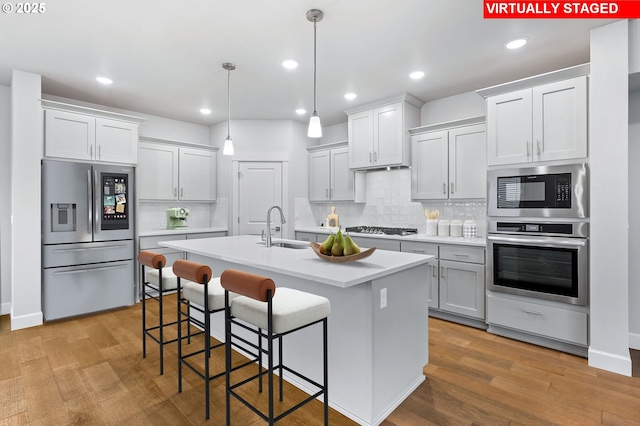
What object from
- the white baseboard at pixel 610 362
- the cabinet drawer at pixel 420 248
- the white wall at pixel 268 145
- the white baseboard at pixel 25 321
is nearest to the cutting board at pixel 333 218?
the white wall at pixel 268 145

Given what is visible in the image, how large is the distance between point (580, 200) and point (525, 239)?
531 millimetres

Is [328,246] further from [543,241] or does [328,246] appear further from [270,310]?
[543,241]

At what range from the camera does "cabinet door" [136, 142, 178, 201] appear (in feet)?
15.8

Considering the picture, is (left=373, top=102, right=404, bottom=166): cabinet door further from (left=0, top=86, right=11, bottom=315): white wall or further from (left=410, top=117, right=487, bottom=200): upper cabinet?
(left=0, top=86, right=11, bottom=315): white wall

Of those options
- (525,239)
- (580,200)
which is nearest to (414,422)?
(525,239)

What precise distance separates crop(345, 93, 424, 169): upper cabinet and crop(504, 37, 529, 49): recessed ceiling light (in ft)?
4.49

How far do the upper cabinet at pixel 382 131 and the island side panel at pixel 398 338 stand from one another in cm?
221

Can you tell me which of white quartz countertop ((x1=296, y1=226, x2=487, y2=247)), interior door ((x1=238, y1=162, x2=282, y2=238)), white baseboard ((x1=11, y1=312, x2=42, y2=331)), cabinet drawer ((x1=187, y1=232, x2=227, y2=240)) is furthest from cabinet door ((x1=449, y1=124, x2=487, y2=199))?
white baseboard ((x1=11, y1=312, x2=42, y2=331))

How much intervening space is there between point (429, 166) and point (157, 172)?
387 centimetres

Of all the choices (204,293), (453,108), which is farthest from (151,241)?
(453,108)

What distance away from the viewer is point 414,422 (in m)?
1.96

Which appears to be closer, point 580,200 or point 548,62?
point 580,200

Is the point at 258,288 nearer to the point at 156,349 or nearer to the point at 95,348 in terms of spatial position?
the point at 156,349

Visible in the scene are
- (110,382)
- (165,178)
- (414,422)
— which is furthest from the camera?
(165,178)
